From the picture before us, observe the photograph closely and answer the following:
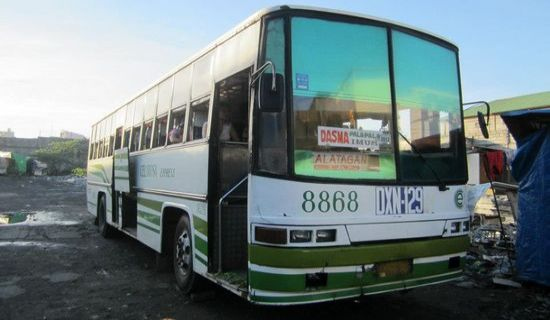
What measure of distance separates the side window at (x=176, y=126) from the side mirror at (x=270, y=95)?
2.78m

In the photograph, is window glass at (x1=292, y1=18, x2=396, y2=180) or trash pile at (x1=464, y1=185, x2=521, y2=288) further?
trash pile at (x1=464, y1=185, x2=521, y2=288)

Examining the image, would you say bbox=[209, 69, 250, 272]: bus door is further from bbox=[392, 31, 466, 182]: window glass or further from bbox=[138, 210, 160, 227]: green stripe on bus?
bbox=[138, 210, 160, 227]: green stripe on bus

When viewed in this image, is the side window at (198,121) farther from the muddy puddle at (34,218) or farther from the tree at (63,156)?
the tree at (63,156)

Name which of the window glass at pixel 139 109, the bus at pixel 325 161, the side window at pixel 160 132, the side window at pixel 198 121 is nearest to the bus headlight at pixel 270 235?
the bus at pixel 325 161

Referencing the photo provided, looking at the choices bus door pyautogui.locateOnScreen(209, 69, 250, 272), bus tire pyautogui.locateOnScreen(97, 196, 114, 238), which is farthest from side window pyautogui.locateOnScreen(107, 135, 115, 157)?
bus door pyautogui.locateOnScreen(209, 69, 250, 272)

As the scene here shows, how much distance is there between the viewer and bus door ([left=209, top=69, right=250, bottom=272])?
5.23 meters

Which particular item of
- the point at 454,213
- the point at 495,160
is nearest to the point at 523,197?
the point at 495,160

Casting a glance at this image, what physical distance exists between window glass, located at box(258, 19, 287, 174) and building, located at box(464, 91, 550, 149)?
14.9 m

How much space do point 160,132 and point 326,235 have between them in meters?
4.20

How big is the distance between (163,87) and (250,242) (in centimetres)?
427

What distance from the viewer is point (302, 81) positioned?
428 centimetres

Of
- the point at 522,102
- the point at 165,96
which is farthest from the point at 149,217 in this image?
the point at 522,102

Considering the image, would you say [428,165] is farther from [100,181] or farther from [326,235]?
[100,181]

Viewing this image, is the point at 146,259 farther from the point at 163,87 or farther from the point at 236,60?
the point at 236,60
